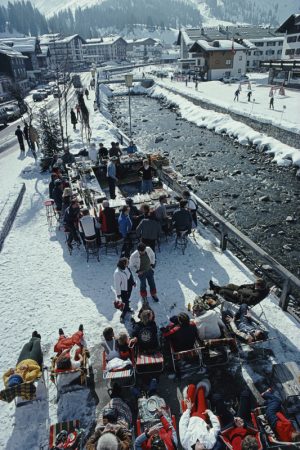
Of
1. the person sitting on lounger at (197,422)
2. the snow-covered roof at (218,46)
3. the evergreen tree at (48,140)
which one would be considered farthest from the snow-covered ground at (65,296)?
the snow-covered roof at (218,46)

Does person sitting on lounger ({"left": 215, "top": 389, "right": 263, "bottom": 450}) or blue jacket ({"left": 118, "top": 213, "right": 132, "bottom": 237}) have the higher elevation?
blue jacket ({"left": 118, "top": 213, "right": 132, "bottom": 237})

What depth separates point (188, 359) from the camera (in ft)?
20.3

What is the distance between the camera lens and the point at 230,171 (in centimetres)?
2245

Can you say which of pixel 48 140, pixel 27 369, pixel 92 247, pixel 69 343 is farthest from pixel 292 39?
pixel 27 369

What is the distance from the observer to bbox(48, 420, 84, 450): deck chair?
488cm

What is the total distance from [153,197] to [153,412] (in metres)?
8.12

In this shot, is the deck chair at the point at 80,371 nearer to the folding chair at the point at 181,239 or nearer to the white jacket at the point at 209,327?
the white jacket at the point at 209,327

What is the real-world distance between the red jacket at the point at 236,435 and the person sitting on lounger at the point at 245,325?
72.4 inches

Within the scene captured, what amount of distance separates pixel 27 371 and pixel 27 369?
0.04 metres

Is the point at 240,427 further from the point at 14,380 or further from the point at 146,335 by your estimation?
the point at 14,380

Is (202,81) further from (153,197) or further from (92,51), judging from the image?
(92,51)

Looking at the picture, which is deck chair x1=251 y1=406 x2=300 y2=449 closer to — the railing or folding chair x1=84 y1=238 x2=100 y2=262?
the railing

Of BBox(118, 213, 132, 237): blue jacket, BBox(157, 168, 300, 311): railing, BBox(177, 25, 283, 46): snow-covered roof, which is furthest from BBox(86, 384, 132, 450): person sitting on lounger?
BBox(177, 25, 283, 46): snow-covered roof

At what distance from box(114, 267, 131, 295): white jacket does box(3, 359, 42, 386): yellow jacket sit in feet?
8.03
